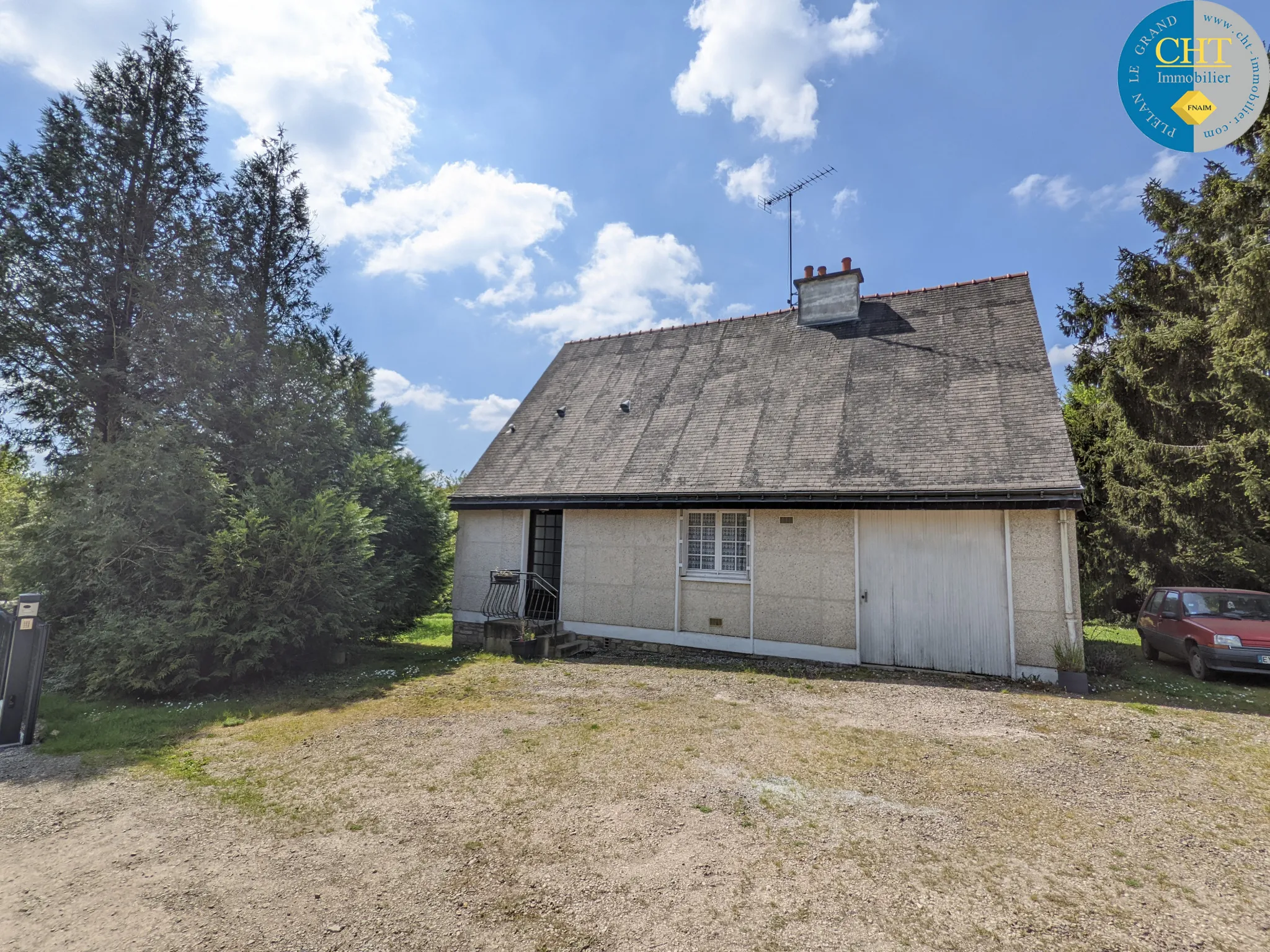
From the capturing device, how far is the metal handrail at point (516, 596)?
37.6 feet

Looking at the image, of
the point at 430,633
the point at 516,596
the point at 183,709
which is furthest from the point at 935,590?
the point at 430,633

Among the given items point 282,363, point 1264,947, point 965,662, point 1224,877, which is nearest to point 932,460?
point 965,662

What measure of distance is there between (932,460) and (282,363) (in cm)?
1078

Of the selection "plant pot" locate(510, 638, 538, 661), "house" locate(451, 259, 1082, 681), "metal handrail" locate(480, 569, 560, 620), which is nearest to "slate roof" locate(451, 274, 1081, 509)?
"house" locate(451, 259, 1082, 681)

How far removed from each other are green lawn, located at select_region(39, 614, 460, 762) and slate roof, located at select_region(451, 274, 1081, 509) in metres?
4.07

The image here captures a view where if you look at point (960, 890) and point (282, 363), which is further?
point (282, 363)

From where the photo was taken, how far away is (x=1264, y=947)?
278 centimetres

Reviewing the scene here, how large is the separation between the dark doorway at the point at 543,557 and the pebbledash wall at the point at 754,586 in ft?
0.94

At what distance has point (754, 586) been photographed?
9.85 m

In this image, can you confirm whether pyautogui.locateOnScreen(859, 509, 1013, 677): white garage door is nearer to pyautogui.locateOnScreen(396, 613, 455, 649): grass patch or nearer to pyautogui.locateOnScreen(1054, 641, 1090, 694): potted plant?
pyautogui.locateOnScreen(1054, 641, 1090, 694): potted plant

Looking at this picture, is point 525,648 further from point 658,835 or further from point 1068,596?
point 1068,596

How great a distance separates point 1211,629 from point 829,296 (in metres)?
8.84

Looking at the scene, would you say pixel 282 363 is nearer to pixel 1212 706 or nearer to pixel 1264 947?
pixel 1264 947

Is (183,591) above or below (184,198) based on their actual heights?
below
